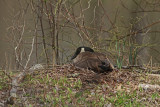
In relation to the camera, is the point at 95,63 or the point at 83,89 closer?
the point at 83,89

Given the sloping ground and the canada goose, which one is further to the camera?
the canada goose

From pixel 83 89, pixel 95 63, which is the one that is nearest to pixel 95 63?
pixel 95 63

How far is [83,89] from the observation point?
4.30 metres

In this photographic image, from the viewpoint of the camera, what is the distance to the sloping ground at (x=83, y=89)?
12.2 feet

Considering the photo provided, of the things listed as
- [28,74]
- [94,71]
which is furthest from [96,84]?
[28,74]

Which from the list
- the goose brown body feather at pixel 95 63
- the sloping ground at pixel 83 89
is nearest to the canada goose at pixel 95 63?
the goose brown body feather at pixel 95 63

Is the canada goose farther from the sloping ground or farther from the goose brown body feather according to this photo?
the sloping ground

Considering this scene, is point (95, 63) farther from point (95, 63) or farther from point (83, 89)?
point (83, 89)

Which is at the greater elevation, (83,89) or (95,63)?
(95,63)

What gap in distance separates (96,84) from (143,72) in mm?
1563

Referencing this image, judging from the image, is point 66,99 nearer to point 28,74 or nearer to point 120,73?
point 28,74

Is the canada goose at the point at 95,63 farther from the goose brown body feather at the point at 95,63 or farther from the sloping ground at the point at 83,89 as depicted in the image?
the sloping ground at the point at 83,89

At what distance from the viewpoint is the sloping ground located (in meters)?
3.71

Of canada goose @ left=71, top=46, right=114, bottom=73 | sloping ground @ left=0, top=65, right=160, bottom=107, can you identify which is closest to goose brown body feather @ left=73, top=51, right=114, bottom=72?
canada goose @ left=71, top=46, right=114, bottom=73
